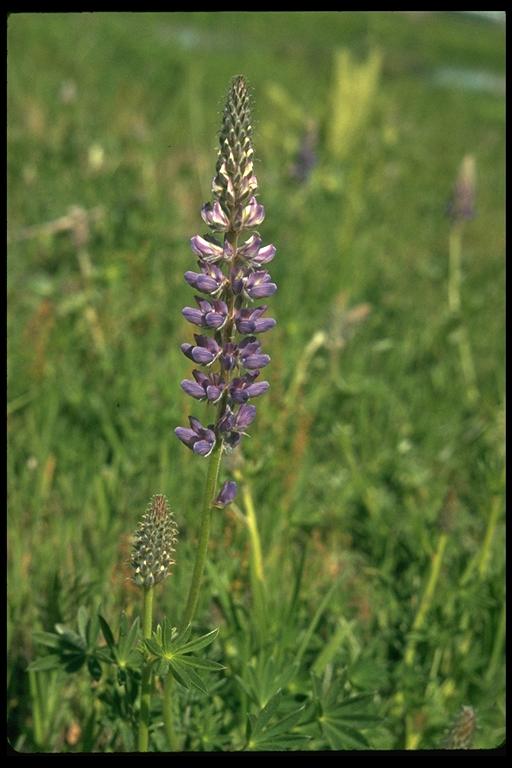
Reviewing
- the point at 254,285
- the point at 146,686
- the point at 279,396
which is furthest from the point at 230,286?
the point at 279,396

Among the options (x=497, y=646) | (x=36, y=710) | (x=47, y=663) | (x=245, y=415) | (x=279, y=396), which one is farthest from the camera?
(x=279, y=396)

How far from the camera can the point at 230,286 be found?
134cm

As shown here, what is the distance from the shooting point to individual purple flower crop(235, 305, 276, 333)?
135 cm

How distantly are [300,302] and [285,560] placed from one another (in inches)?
87.6

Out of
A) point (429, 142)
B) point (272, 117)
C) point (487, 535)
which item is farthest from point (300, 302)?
point (429, 142)

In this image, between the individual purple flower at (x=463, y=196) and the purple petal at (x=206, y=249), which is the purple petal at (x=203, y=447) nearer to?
the purple petal at (x=206, y=249)

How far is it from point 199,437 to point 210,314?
24cm

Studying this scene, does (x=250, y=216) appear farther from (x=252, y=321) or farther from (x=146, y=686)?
(x=146, y=686)

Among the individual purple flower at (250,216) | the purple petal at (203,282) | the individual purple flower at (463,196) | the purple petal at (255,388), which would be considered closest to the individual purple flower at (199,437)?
the purple petal at (255,388)

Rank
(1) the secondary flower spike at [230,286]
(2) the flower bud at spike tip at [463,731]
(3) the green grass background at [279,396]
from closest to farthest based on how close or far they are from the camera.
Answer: (1) the secondary flower spike at [230,286]
(2) the flower bud at spike tip at [463,731]
(3) the green grass background at [279,396]

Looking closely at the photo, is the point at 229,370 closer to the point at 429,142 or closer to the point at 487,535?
the point at 487,535

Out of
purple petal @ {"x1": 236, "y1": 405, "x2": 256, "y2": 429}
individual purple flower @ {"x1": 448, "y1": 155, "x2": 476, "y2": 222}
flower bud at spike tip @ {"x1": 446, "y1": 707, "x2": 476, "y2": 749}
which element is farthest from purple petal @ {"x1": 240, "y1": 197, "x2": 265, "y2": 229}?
individual purple flower @ {"x1": 448, "y1": 155, "x2": 476, "y2": 222}

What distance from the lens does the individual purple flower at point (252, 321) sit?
53.1 inches

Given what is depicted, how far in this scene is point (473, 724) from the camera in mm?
1843
